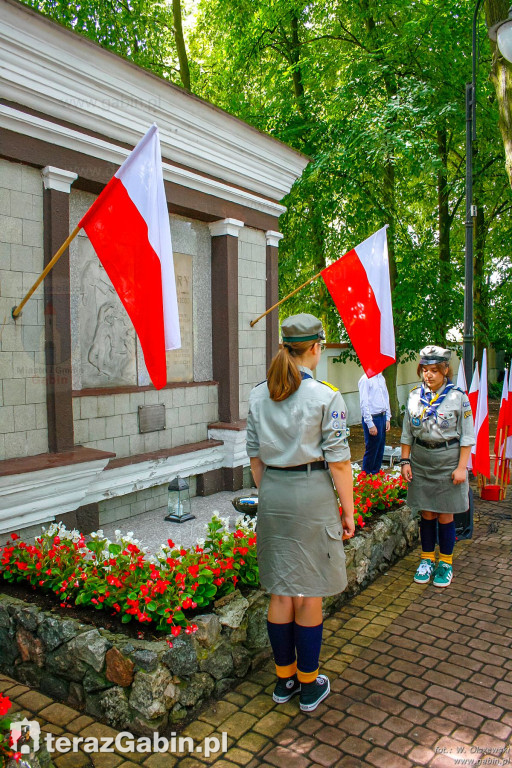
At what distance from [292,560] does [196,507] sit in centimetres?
355

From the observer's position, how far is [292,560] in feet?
9.97

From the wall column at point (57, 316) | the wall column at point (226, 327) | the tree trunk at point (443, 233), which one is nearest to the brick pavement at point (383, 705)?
the wall column at point (57, 316)

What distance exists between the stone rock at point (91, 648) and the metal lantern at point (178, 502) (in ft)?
8.17

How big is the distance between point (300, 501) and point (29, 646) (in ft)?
5.97

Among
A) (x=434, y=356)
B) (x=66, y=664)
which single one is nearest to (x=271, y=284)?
(x=434, y=356)

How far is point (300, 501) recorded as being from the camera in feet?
9.86

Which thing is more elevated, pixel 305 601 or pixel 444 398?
pixel 444 398

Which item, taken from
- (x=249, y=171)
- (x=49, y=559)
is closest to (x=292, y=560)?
(x=49, y=559)

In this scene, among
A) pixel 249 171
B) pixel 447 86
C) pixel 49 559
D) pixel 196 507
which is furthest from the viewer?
pixel 447 86

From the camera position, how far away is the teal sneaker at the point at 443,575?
4758 mm

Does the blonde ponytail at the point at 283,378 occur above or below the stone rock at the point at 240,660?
above

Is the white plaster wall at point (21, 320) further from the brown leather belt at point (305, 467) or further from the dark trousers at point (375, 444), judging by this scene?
the dark trousers at point (375, 444)

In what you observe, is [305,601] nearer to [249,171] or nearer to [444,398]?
[444,398]

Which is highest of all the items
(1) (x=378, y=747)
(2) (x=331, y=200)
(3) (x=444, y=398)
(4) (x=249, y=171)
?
(2) (x=331, y=200)
